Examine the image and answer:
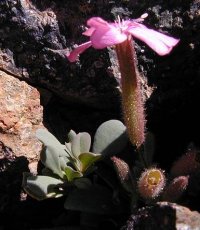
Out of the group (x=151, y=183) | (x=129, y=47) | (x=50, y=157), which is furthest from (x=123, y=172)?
(x=129, y=47)

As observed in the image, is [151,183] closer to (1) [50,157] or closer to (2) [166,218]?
(2) [166,218]

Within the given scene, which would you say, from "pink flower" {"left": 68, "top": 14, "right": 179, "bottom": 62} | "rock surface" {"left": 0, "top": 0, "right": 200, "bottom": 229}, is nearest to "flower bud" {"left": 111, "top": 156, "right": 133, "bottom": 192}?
"rock surface" {"left": 0, "top": 0, "right": 200, "bottom": 229}

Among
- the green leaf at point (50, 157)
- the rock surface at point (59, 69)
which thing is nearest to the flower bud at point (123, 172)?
the green leaf at point (50, 157)

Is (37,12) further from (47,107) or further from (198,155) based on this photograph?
(198,155)

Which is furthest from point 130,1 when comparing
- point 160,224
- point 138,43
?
point 160,224

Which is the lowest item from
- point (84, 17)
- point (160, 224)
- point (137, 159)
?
point (160, 224)

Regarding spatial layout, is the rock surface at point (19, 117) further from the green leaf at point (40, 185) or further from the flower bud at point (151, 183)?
the flower bud at point (151, 183)
